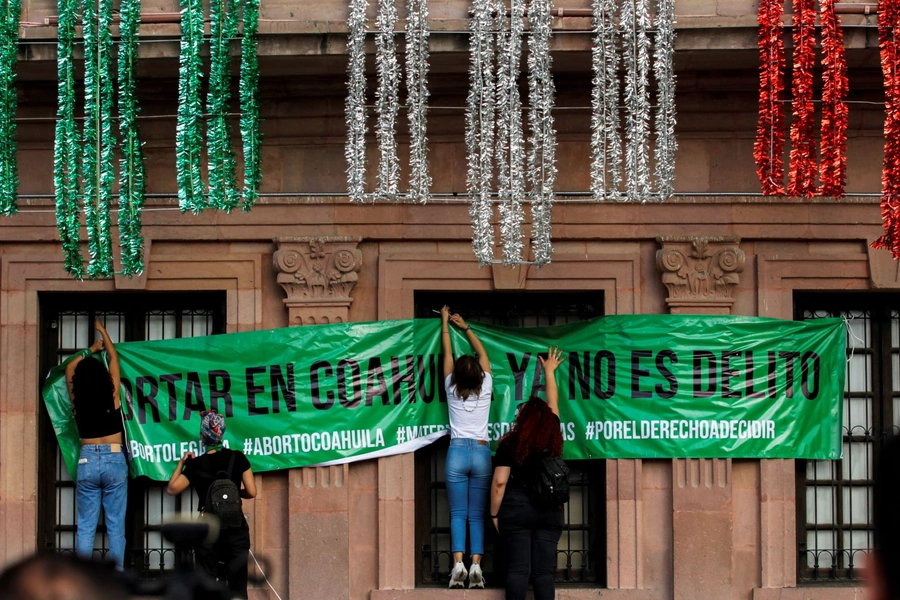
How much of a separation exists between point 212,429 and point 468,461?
210 cm

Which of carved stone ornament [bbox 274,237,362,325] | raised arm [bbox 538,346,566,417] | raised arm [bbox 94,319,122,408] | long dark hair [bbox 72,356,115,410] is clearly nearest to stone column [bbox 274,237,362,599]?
carved stone ornament [bbox 274,237,362,325]

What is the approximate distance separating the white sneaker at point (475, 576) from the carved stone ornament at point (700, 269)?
8.63ft

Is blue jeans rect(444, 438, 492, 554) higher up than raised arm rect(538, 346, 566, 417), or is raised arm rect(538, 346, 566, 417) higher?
raised arm rect(538, 346, 566, 417)

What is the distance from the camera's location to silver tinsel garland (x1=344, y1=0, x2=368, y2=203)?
9.71 metres

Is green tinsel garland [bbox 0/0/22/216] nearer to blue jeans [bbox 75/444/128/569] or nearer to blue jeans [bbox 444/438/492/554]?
blue jeans [bbox 75/444/128/569]

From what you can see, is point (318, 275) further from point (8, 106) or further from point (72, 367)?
point (8, 106)

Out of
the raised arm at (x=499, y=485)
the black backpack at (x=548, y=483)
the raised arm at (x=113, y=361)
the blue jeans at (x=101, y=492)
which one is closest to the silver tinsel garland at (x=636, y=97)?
the black backpack at (x=548, y=483)

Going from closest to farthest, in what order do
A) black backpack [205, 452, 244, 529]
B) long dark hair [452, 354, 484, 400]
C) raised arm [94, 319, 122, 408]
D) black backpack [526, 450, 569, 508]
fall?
black backpack [205, 452, 244, 529] → black backpack [526, 450, 569, 508] → long dark hair [452, 354, 484, 400] → raised arm [94, 319, 122, 408]

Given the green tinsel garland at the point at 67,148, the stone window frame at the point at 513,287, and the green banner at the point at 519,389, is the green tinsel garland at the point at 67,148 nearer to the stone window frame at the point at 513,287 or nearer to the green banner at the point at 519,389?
the green banner at the point at 519,389

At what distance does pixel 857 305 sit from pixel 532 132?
3247mm

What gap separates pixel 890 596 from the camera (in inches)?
93.4

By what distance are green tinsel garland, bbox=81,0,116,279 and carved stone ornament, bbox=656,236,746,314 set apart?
4408mm

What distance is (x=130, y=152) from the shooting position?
1012 cm

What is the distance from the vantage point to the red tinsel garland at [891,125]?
9617mm
